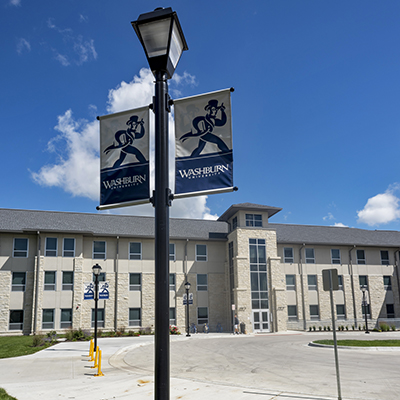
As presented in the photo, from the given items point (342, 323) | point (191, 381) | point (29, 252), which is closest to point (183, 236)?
point (29, 252)

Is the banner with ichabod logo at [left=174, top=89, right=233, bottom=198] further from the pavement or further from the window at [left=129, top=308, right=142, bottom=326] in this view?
the window at [left=129, top=308, right=142, bottom=326]

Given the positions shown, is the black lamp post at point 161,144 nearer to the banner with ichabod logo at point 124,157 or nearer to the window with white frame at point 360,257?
the banner with ichabod logo at point 124,157

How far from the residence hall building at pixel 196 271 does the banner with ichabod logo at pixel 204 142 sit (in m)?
32.9

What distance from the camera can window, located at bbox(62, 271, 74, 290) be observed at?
35.6m

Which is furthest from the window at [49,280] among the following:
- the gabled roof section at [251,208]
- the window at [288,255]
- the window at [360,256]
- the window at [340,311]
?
the window at [360,256]

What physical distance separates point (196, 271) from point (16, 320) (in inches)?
671

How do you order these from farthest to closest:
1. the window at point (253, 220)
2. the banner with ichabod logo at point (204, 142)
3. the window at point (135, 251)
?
the window at point (253, 220) → the window at point (135, 251) → the banner with ichabod logo at point (204, 142)

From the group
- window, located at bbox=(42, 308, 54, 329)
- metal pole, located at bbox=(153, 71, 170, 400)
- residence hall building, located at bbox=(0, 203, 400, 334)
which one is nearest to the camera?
metal pole, located at bbox=(153, 71, 170, 400)

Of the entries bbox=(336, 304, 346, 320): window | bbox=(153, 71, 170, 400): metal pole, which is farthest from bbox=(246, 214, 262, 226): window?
bbox=(153, 71, 170, 400): metal pole

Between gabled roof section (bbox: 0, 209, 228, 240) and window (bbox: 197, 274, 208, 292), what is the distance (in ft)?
12.8

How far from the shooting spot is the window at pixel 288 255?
137 ft

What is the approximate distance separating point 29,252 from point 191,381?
29.4 m

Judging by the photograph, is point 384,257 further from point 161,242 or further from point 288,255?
point 161,242

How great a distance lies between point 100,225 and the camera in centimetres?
3978
